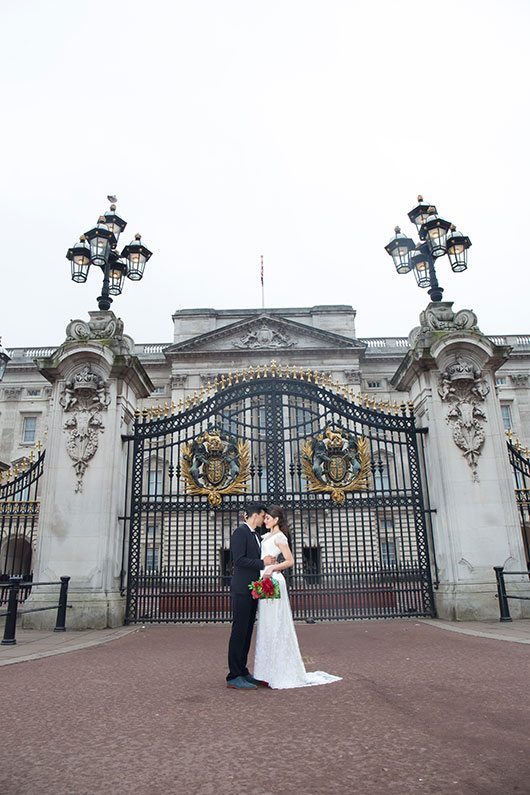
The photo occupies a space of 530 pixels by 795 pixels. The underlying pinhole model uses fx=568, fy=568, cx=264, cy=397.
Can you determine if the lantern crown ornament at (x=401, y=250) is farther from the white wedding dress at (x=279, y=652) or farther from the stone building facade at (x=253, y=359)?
the stone building facade at (x=253, y=359)

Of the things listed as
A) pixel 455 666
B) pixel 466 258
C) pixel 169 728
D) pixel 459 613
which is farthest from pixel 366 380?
pixel 169 728

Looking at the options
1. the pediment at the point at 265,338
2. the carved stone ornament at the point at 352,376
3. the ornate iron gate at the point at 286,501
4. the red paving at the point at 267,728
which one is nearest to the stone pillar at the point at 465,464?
the ornate iron gate at the point at 286,501

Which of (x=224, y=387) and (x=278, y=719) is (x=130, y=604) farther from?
(x=278, y=719)

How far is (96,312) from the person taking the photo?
1305 cm

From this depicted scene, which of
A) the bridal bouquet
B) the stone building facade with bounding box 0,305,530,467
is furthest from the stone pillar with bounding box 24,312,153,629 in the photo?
the stone building facade with bounding box 0,305,530,467

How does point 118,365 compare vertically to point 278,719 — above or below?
above

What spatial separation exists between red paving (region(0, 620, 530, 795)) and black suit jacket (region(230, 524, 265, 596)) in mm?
1035

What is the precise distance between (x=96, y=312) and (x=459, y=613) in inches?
392

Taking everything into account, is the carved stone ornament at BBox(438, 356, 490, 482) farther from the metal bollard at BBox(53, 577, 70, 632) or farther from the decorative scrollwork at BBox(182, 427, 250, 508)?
the metal bollard at BBox(53, 577, 70, 632)

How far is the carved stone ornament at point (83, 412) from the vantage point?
38.7 ft

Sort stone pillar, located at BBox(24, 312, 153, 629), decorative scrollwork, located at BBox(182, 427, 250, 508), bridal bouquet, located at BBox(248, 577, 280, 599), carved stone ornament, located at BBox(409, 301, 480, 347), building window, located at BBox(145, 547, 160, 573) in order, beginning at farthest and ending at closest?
1. carved stone ornament, located at BBox(409, 301, 480, 347)
2. decorative scrollwork, located at BBox(182, 427, 250, 508)
3. building window, located at BBox(145, 547, 160, 573)
4. stone pillar, located at BBox(24, 312, 153, 629)
5. bridal bouquet, located at BBox(248, 577, 280, 599)

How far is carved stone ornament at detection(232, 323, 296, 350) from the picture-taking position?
132 ft

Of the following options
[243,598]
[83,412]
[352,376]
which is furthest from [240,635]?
[352,376]

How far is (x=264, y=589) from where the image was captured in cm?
597
